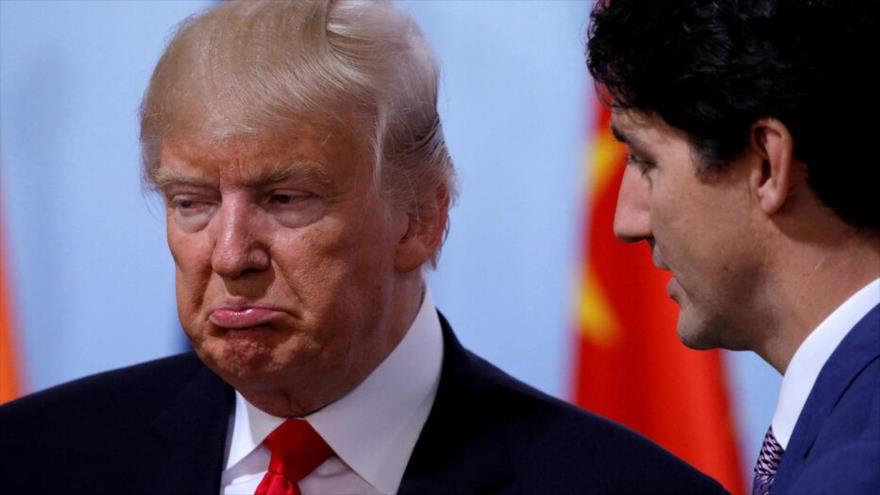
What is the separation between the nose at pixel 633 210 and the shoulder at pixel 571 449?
49 centimetres

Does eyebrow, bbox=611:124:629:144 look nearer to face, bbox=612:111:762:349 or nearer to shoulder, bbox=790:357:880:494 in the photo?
face, bbox=612:111:762:349

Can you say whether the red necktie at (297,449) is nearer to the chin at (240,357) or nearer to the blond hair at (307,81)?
the chin at (240,357)

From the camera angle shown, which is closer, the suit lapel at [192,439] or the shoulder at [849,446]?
the shoulder at [849,446]

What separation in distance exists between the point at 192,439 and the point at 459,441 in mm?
371

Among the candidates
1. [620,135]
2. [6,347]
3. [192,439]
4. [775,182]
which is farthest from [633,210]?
[6,347]

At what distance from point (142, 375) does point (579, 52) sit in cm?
95

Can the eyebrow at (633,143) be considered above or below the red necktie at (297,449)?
above

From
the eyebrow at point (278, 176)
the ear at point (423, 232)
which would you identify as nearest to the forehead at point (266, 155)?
Result: the eyebrow at point (278, 176)

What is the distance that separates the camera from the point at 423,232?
206 centimetres

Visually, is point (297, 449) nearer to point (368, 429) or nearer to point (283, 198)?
point (368, 429)

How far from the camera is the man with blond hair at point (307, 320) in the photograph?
1.89m

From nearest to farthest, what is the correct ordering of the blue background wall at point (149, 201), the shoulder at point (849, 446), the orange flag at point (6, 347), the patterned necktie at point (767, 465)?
the shoulder at point (849, 446), the patterned necktie at point (767, 465), the blue background wall at point (149, 201), the orange flag at point (6, 347)

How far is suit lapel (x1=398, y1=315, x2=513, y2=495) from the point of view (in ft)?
6.60

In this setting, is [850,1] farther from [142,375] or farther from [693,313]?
[142,375]
